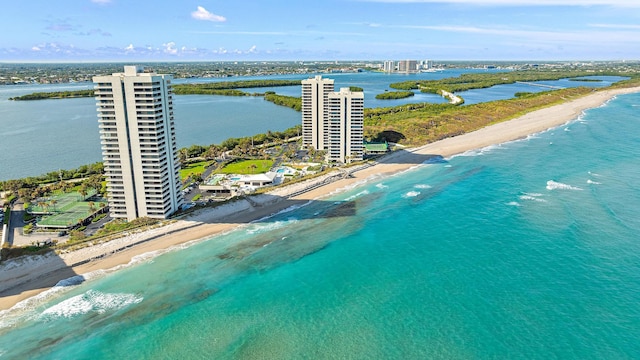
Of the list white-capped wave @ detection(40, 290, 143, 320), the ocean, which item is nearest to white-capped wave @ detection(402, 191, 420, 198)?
white-capped wave @ detection(40, 290, 143, 320)

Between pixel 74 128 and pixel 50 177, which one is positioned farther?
pixel 74 128

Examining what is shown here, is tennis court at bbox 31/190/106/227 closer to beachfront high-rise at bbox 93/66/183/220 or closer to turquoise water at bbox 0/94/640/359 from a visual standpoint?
beachfront high-rise at bbox 93/66/183/220

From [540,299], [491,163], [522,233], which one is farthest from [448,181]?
[540,299]

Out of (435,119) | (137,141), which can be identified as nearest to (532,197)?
(137,141)

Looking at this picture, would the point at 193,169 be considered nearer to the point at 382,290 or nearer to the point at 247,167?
the point at 247,167

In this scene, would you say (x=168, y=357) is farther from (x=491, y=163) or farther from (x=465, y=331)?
(x=491, y=163)

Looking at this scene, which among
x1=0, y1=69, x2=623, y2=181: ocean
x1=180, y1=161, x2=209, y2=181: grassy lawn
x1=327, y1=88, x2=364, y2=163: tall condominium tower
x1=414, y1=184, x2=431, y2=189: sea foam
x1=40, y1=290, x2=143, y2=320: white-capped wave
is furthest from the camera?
x1=0, y1=69, x2=623, y2=181: ocean

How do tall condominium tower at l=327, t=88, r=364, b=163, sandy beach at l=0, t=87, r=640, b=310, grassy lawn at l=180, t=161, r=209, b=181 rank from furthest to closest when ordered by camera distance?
1. tall condominium tower at l=327, t=88, r=364, b=163
2. grassy lawn at l=180, t=161, r=209, b=181
3. sandy beach at l=0, t=87, r=640, b=310
